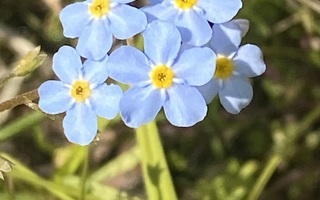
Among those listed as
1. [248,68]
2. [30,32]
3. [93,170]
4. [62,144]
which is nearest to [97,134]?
[248,68]

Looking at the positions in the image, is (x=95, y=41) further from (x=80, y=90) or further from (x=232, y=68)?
(x=232, y=68)

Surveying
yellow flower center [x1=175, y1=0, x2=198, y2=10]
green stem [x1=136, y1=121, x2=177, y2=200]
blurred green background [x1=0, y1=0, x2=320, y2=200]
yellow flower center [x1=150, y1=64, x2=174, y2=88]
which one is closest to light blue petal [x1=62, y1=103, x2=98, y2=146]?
yellow flower center [x1=150, y1=64, x2=174, y2=88]

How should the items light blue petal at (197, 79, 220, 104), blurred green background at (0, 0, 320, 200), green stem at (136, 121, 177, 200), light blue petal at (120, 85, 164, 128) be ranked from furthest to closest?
blurred green background at (0, 0, 320, 200) → green stem at (136, 121, 177, 200) → light blue petal at (197, 79, 220, 104) → light blue petal at (120, 85, 164, 128)

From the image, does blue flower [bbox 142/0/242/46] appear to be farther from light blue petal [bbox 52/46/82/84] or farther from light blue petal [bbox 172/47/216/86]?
light blue petal [bbox 52/46/82/84]

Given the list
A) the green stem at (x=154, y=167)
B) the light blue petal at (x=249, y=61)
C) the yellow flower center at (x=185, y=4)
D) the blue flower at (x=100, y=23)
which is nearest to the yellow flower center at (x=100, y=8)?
the blue flower at (x=100, y=23)

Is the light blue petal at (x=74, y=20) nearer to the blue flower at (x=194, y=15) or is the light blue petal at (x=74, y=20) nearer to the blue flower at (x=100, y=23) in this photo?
the blue flower at (x=100, y=23)
